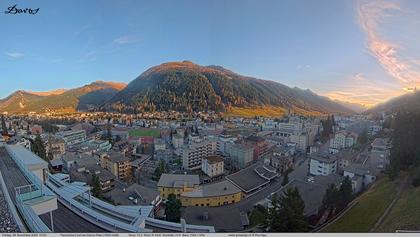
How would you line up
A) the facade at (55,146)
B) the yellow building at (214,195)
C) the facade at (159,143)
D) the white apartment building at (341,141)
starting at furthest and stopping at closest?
the facade at (55,146), the facade at (159,143), the white apartment building at (341,141), the yellow building at (214,195)

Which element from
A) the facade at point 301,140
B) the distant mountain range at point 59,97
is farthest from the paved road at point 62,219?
the facade at point 301,140

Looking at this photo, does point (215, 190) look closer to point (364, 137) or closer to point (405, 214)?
point (405, 214)

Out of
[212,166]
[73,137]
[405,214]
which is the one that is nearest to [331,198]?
[405,214]

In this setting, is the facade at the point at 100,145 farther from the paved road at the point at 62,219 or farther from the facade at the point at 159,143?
the paved road at the point at 62,219

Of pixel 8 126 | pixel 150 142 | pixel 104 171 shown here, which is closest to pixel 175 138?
pixel 150 142

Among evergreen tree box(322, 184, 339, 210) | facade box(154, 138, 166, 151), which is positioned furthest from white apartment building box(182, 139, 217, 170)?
evergreen tree box(322, 184, 339, 210)

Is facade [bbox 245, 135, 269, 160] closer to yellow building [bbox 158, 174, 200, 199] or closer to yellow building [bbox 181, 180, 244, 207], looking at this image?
yellow building [bbox 181, 180, 244, 207]

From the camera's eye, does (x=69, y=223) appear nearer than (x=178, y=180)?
Yes
